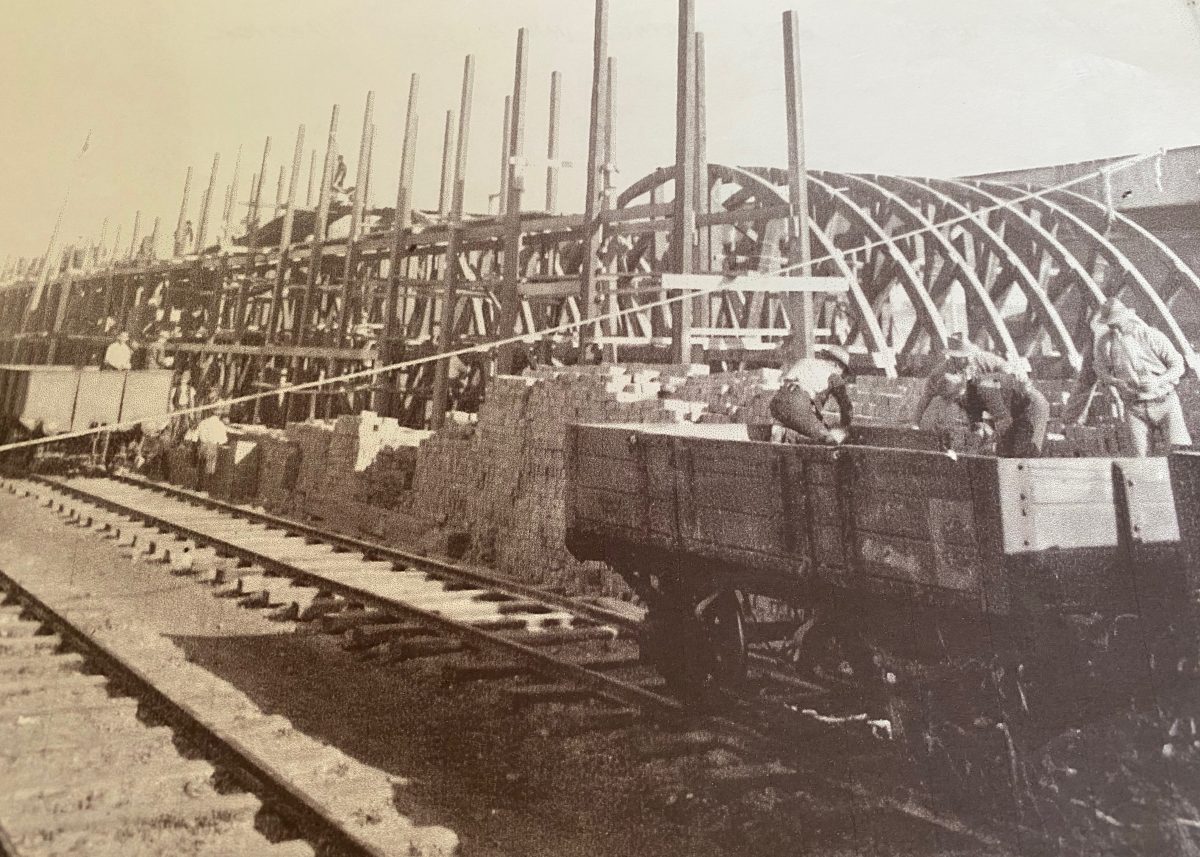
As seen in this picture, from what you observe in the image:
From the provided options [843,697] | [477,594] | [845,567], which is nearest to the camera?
[845,567]

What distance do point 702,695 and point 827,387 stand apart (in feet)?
6.10

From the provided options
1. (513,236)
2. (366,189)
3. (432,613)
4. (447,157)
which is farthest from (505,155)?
(432,613)

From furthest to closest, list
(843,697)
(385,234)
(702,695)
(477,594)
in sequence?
1. (385,234)
2. (477,594)
3. (702,695)
4. (843,697)

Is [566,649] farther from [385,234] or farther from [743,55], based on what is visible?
[385,234]

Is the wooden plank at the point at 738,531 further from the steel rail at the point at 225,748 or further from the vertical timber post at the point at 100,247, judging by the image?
the vertical timber post at the point at 100,247

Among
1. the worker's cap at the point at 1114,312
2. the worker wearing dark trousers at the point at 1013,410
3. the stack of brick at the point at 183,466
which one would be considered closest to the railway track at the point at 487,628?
the worker wearing dark trousers at the point at 1013,410

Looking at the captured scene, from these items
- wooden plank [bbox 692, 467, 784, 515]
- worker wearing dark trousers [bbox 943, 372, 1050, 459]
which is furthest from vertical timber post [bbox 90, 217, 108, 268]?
worker wearing dark trousers [bbox 943, 372, 1050, 459]

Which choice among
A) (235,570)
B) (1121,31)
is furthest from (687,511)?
(235,570)

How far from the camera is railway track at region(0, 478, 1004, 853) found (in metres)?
3.62

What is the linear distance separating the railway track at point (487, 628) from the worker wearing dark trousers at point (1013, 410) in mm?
1583

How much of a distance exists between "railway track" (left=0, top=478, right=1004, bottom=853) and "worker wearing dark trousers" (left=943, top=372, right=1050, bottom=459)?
1583 millimetres

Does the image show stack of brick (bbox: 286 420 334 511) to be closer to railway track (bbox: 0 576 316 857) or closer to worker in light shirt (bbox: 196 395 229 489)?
worker in light shirt (bbox: 196 395 229 489)

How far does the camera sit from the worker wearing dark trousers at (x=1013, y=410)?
12.1 ft

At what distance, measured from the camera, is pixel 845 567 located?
11.0 feet
